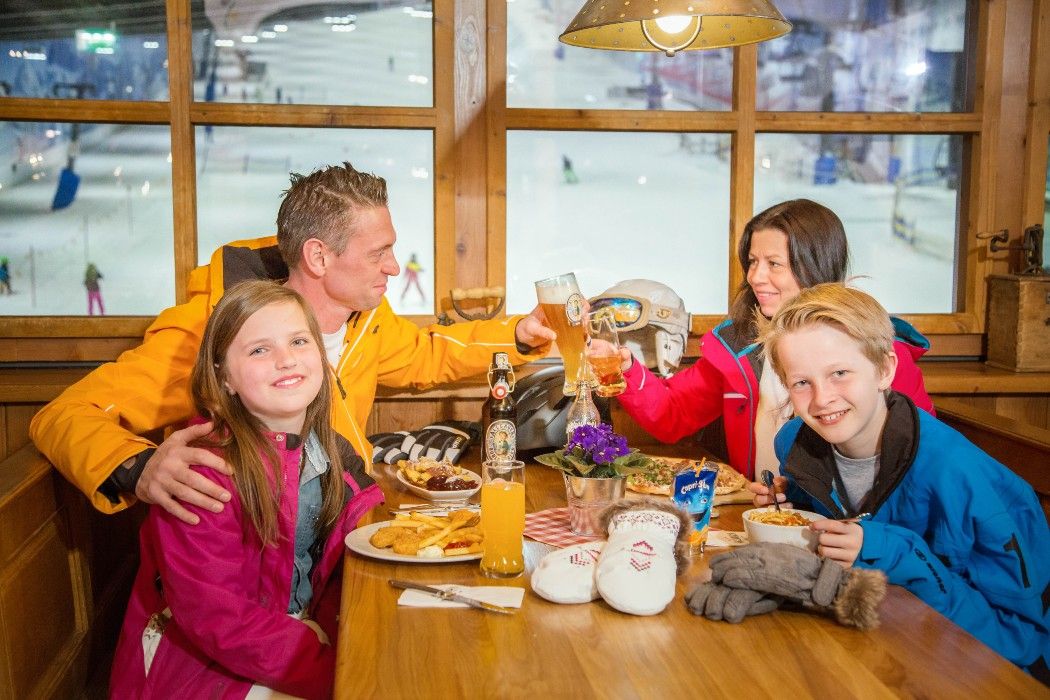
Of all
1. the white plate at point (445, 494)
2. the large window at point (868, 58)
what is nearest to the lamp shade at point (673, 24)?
the white plate at point (445, 494)

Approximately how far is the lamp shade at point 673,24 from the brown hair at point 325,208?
596 mm

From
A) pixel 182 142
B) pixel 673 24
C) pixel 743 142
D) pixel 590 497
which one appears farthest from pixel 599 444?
pixel 182 142

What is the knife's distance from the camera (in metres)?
1.44

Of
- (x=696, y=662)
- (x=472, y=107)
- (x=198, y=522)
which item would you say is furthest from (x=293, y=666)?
(x=472, y=107)

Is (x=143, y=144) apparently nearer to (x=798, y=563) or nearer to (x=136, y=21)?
(x=136, y=21)

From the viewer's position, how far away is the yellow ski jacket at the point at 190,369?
205 centimetres

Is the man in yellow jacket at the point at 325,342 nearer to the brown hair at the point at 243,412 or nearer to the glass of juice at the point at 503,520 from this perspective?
the brown hair at the point at 243,412

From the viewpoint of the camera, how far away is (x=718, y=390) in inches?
107

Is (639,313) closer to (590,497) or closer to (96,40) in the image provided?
(590,497)

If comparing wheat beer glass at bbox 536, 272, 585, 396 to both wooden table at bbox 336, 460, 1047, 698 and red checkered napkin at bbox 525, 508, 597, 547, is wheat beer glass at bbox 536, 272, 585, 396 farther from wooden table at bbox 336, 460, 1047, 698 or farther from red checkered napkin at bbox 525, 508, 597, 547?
wooden table at bbox 336, 460, 1047, 698

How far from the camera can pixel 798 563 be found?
1.40m

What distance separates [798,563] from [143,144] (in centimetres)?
248

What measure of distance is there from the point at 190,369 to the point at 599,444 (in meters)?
1.05

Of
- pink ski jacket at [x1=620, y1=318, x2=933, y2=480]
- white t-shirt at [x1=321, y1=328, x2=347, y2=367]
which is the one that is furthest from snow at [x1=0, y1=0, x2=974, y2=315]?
white t-shirt at [x1=321, y1=328, x2=347, y2=367]
